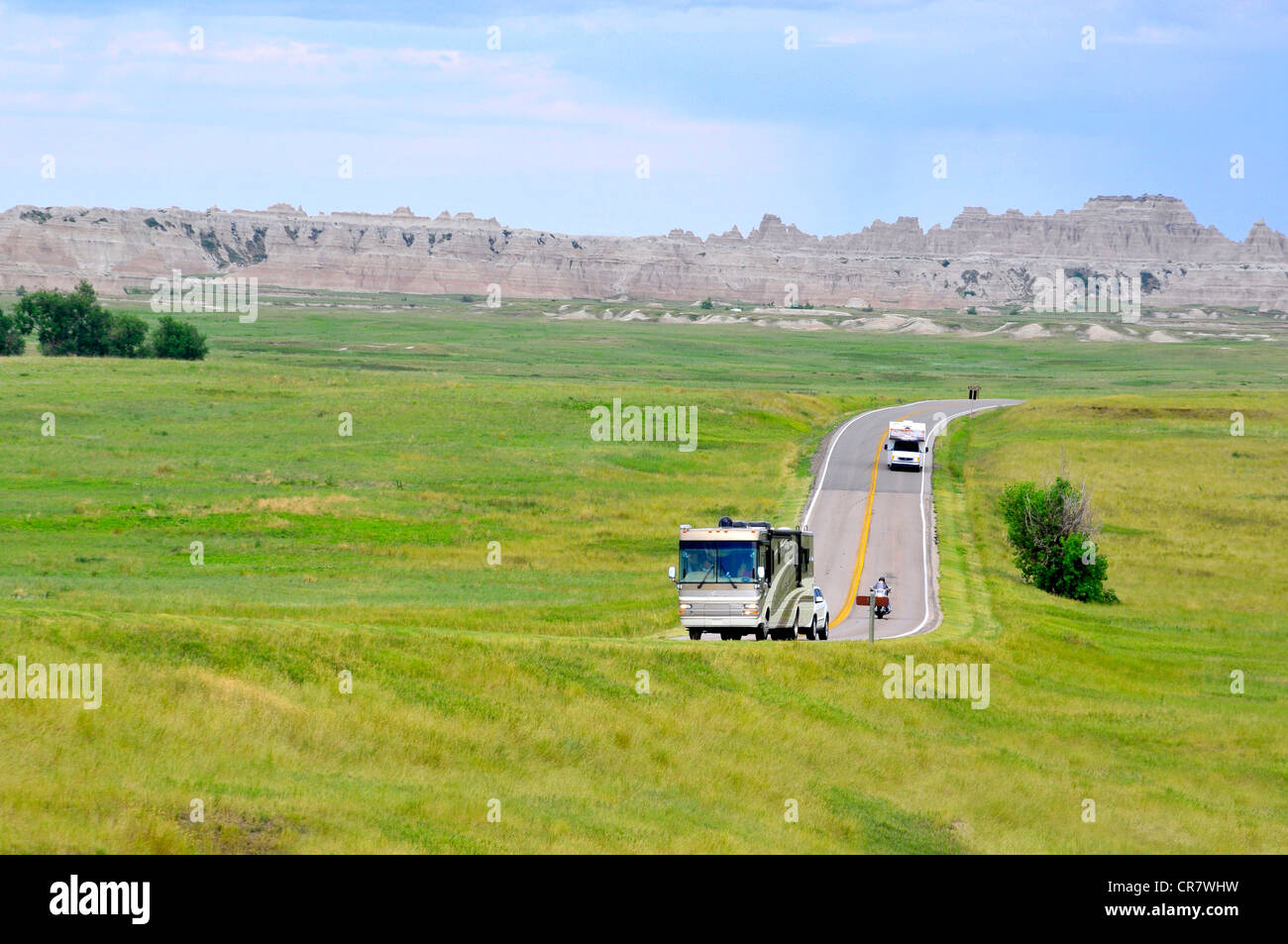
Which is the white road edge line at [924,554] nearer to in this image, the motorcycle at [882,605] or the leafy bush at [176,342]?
the motorcycle at [882,605]

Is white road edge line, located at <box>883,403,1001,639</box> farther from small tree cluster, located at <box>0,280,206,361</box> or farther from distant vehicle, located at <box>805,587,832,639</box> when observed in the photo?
small tree cluster, located at <box>0,280,206,361</box>

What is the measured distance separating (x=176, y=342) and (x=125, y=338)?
17.4 ft

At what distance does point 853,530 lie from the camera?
5659 cm

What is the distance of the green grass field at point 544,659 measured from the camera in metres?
19.1

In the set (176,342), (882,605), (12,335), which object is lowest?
(882,605)

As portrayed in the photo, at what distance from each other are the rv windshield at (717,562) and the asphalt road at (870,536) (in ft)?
20.8

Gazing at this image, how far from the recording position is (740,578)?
104 feet

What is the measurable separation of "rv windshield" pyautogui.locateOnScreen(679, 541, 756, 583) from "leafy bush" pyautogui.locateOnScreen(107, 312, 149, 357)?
10909 centimetres

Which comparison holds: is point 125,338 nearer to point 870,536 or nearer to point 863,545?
point 870,536

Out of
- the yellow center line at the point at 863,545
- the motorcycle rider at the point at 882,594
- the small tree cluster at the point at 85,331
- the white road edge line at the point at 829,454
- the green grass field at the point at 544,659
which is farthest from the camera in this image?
the small tree cluster at the point at 85,331

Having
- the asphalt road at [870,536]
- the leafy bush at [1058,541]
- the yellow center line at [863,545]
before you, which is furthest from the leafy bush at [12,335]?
the leafy bush at [1058,541]

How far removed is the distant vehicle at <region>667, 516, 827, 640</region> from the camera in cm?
3148

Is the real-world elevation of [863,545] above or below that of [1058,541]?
below

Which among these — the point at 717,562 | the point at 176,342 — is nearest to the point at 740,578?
the point at 717,562
